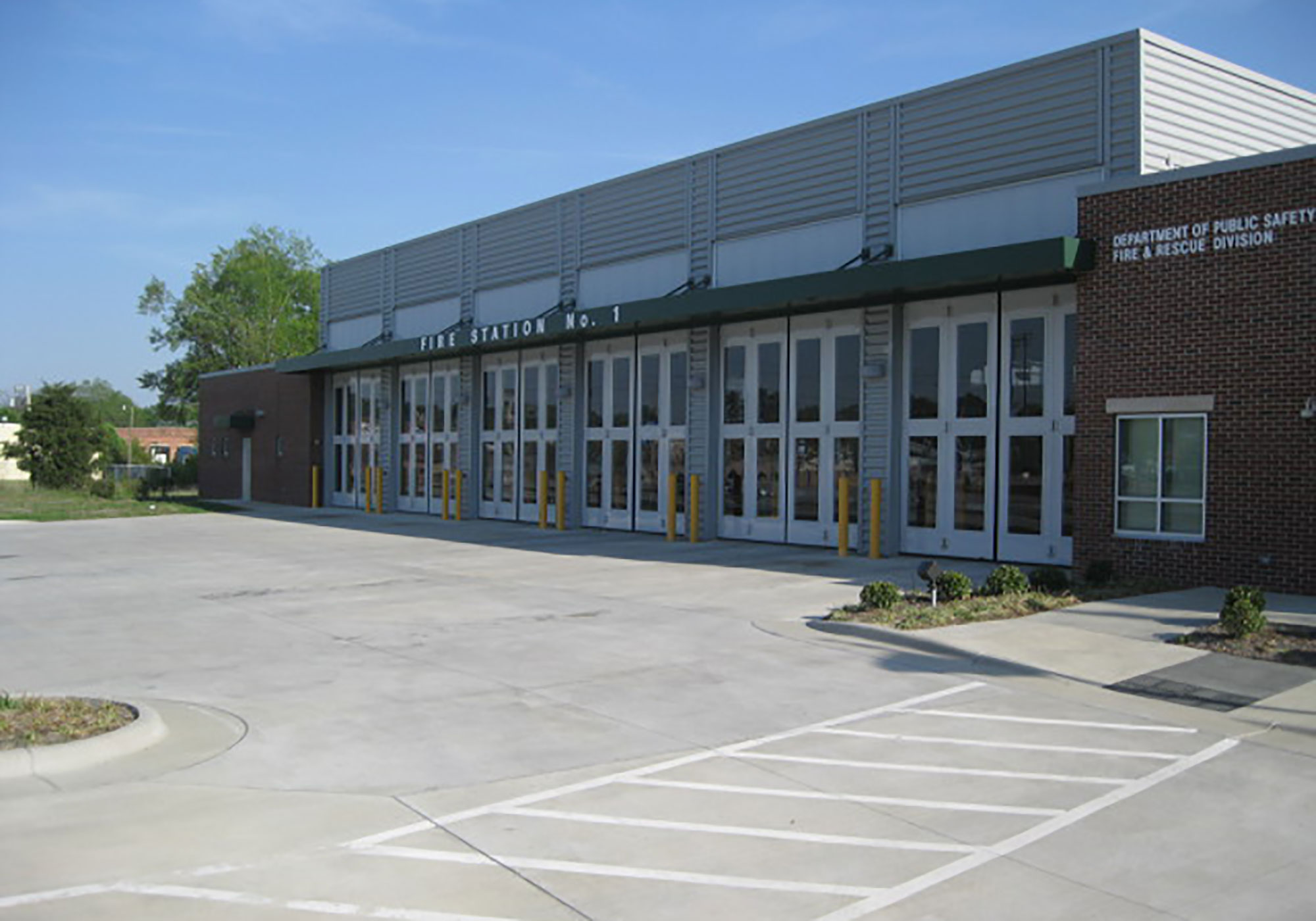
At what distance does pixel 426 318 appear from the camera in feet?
111

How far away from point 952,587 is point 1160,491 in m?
4.02

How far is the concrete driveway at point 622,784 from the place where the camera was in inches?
205

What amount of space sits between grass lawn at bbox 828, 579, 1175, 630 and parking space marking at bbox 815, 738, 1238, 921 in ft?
15.1

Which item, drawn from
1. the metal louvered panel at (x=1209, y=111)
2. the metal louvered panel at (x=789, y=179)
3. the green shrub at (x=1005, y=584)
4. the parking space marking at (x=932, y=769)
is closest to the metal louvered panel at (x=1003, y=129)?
the metal louvered panel at (x=1209, y=111)

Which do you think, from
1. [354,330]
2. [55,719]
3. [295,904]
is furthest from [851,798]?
[354,330]

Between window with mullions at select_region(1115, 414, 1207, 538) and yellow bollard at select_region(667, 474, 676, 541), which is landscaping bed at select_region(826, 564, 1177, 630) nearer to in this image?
window with mullions at select_region(1115, 414, 1207, 538)

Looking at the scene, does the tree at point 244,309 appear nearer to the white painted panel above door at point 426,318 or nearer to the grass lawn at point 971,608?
the white painted panel above door at point 426,318

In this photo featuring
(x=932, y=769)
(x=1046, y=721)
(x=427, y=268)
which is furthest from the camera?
(x=427, y=268)

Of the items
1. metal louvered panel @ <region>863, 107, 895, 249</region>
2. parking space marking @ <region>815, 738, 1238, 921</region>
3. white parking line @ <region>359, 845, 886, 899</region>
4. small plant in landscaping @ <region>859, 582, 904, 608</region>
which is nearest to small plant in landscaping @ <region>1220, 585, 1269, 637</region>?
small plant in landscaping @ <region>859, 582, 904, 608</region>

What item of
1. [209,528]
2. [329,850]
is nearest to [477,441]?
[209,528]

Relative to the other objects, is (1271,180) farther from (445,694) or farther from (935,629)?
(445,694)

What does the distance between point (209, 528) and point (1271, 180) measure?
81.4 ft

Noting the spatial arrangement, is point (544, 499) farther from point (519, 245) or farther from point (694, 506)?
point (519, 245)

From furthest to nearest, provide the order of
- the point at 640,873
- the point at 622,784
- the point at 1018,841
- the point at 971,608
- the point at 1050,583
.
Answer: the point at 1050,583
the point at 971,608
the point at 622,784
the point at 1018,841
the point at 640,873
